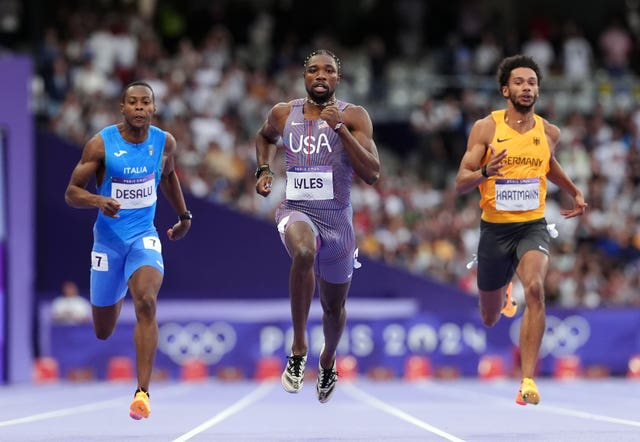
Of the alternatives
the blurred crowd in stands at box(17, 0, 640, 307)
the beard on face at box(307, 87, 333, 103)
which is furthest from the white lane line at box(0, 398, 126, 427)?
the blurred crowd in stands at box(17, 0, 640, 307)

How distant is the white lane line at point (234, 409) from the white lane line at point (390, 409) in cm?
111

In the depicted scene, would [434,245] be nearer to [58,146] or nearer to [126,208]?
[58,146]

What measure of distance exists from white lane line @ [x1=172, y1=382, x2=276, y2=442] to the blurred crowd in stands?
382 centimetres

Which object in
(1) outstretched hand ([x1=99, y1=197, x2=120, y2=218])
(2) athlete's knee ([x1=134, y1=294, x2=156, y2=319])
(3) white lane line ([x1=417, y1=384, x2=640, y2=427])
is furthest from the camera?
(3) white lane line ([x1=417, y1=384, x2=640, y2=427])

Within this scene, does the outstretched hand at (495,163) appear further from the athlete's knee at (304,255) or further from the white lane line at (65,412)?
the white lane line at (65,412)

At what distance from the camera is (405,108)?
2364 centimetres

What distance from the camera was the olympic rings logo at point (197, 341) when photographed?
19203 mm

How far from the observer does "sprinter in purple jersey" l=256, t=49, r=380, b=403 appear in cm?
909

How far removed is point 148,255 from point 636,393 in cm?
818

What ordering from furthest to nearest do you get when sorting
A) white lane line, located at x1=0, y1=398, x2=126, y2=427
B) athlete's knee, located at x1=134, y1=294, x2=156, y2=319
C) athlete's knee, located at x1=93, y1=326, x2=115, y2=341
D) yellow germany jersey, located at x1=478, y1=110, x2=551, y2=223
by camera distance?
white lane line, located at x1=0, y1=398, x2=126, y2=427 < athlete's knee, located at x1=93, y1=326, x2=115, y2=341 < yellow germany jersey, located at x1=478, y1=110, x2=551, y2=223 < athlete's knee, located at x1=134, y1=294, x2=156, y2=319

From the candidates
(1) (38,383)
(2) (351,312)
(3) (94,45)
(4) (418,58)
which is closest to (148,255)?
(1) (38,383)

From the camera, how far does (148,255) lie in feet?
31.0

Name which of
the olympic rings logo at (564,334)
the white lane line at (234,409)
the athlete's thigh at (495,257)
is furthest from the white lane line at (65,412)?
the olympic rings logo at (564,334)

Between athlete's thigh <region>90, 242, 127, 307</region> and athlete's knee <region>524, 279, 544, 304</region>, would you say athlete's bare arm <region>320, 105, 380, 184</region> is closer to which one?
athlete's knee <region>524, 279, 544, 304</region>
